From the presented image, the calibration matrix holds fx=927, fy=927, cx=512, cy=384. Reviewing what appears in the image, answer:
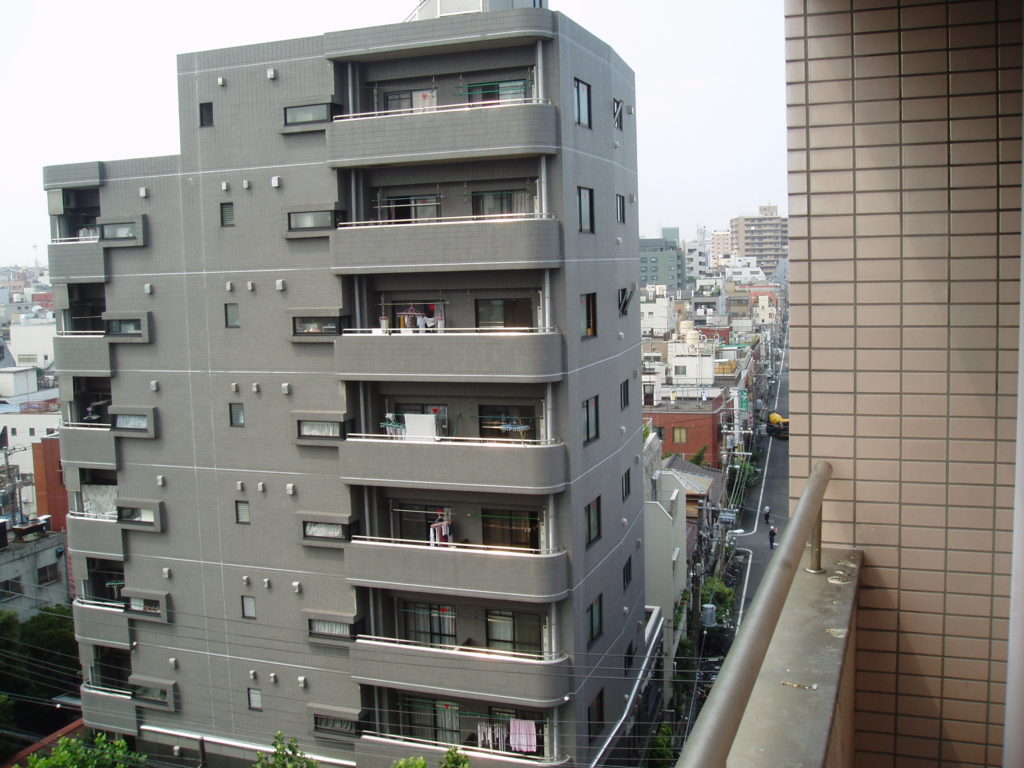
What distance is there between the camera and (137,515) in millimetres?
11406

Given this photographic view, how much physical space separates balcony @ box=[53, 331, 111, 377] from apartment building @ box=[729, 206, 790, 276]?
9969 centimetres

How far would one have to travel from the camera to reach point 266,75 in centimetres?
1005

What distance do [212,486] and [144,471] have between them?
3.52 feet

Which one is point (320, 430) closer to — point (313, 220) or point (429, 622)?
point (313, 220)

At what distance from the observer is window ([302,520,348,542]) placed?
10096 mm

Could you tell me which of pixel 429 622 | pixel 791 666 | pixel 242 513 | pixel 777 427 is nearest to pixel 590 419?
pixel 429 622

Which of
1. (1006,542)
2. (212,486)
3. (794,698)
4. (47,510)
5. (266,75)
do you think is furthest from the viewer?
(47,510)

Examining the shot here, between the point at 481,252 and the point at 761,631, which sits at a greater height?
the point at 481,252

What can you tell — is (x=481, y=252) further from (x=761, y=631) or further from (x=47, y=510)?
(x=47, y=510)

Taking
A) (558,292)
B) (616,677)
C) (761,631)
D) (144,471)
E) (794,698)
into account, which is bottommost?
(616,677)

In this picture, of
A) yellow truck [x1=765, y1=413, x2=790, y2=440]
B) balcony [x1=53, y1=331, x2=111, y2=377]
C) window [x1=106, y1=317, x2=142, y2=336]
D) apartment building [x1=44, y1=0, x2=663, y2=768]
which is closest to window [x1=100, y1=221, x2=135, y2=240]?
apartment building [x1=44, y1=0, x2=663, y2=768]

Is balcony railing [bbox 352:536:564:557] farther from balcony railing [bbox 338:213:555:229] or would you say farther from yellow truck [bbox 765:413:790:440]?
yellow truck [bbox 765:413:790:440]

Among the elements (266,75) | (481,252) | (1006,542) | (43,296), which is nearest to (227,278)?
(266,75)

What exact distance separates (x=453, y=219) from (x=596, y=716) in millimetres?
5669
